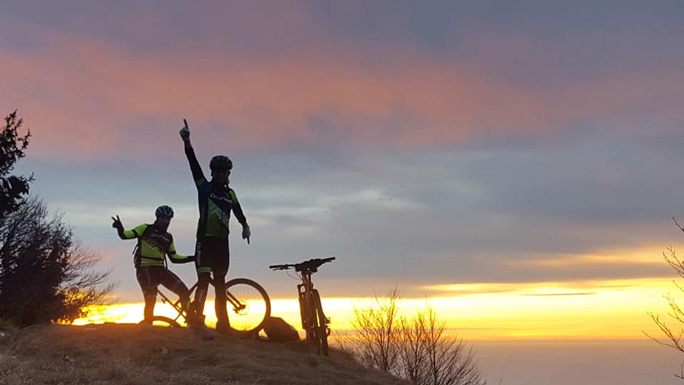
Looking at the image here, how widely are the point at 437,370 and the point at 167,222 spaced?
24.4 m

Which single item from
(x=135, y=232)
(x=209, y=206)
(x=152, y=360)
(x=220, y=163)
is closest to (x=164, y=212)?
(x=135, y=232)

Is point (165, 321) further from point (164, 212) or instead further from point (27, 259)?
Answer: point (27, 259)

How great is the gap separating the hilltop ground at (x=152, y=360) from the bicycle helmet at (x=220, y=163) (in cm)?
307

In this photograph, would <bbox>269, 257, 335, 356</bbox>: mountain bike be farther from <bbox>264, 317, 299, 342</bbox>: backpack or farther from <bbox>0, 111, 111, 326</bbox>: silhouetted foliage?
<bbox>0, 111, 111, 326</bbox>: silhouetted foliage

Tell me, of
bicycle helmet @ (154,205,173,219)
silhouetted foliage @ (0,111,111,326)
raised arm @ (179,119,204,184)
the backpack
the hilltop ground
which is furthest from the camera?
→ silhouetted foliage @ (0,111,111,326)

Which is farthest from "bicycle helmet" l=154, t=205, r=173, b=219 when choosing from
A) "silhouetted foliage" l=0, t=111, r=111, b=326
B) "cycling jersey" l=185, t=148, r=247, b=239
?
"silhouetted foliage" l=0, t=111, r=111, b=326

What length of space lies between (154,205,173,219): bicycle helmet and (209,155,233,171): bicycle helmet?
4.34 ft

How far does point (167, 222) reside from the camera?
44.4 ft

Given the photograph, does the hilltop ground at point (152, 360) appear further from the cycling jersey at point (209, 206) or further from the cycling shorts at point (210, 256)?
the cycling jersey at point (209, 206)

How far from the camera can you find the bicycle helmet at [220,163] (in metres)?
13.1

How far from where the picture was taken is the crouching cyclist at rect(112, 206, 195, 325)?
13.3m

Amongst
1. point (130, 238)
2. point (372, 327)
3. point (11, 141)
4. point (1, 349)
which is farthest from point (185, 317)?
point (11, 141)

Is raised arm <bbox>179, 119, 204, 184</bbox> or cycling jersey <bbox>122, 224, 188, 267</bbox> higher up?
raised arm <bbox>179, 119, 204, 184</bbox>

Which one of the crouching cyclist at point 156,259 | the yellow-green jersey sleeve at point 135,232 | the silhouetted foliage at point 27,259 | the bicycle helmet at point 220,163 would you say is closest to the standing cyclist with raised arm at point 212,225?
the bicycle helmet at point 220,163
